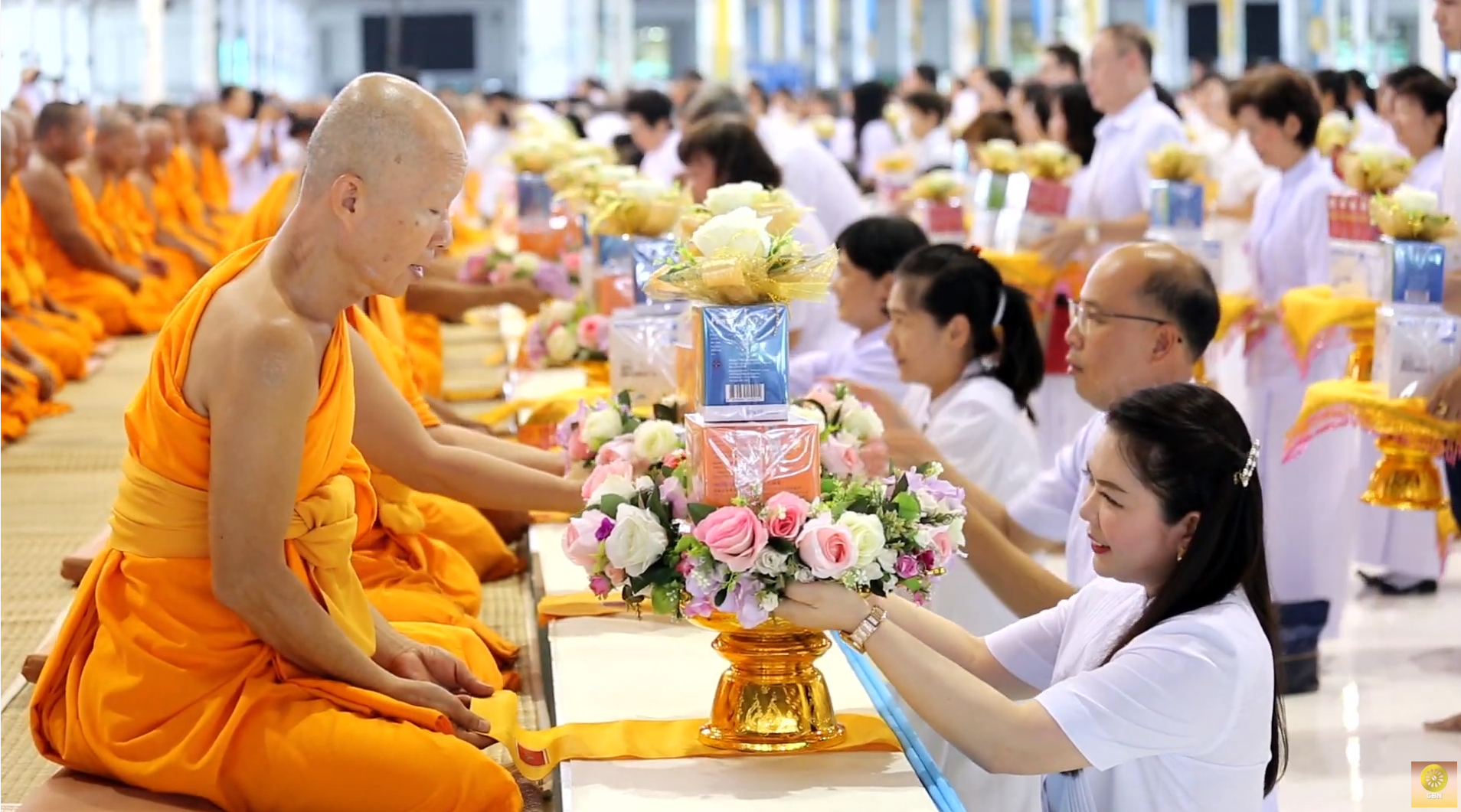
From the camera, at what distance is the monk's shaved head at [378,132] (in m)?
2.36

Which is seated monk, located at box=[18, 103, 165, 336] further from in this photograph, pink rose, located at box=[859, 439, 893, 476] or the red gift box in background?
pink rose, located at box=[859, 439, 893, 476]

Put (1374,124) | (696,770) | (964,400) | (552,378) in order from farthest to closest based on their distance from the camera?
(1374,124) → (552,378) → (964,400) → (696,770)

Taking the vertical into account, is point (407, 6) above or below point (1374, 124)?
above

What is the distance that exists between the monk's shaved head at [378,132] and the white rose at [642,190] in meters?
2.34

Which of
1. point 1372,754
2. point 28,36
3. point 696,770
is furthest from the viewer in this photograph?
point 28,36

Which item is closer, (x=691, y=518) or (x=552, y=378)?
(x=691, y=518)

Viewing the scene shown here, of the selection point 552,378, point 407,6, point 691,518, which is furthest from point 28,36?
point 407,6

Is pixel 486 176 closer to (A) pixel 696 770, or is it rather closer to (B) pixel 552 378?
(B) pixel 552 378

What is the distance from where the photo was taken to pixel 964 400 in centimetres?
351

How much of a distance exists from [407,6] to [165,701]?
34918mm

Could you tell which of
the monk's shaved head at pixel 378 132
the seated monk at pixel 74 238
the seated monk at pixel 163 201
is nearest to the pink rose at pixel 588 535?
the monk's shaved head at pixel 378 132

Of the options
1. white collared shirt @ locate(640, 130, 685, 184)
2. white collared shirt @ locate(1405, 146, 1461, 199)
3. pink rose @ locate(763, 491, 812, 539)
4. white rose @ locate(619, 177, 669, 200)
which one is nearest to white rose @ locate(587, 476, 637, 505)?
pink rose @ locate(763, 491, 812, 539)

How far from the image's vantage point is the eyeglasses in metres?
3.06

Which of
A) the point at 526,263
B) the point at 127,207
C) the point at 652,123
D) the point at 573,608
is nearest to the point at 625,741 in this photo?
the point at 573,608
